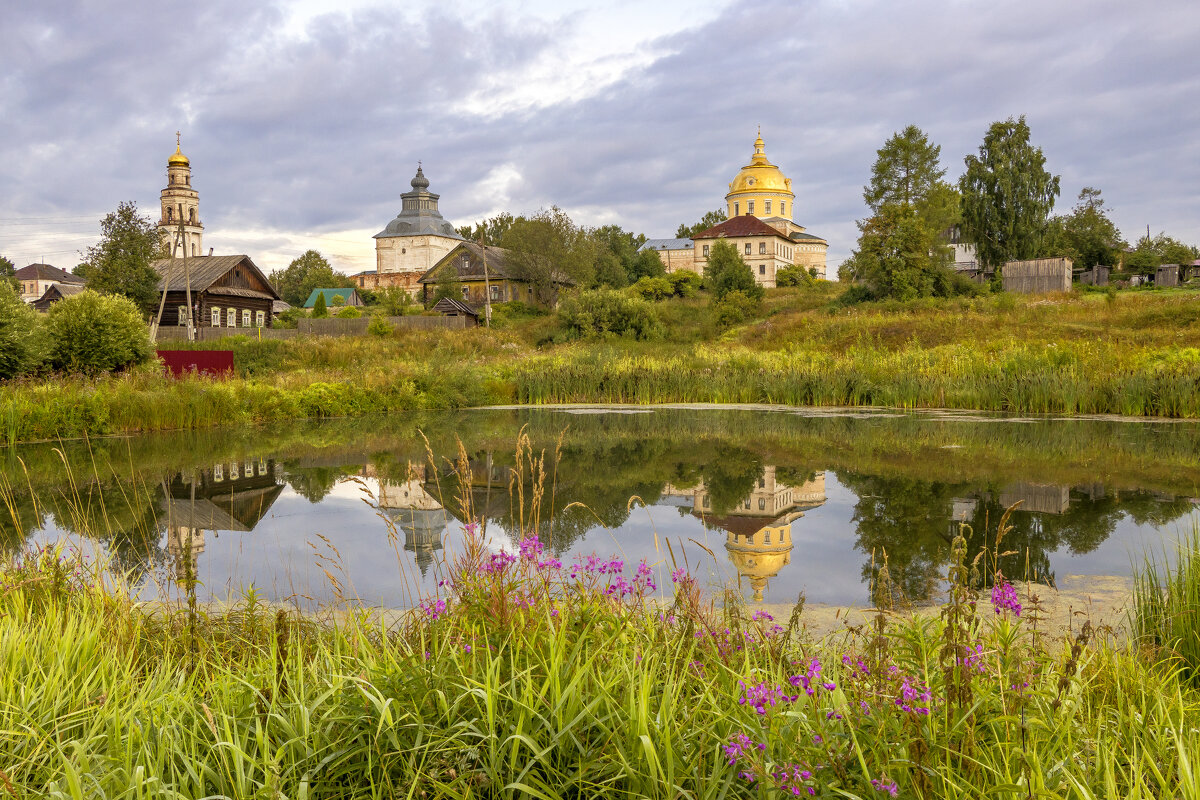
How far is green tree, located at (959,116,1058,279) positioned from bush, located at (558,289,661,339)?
20.5m

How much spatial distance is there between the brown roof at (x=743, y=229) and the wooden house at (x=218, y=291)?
3268 centimetres

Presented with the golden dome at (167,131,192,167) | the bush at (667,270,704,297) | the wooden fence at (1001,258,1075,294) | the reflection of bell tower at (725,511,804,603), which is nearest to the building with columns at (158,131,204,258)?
the golden dome at (167,131,192,167)

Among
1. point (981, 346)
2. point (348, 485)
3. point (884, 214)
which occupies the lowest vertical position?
point (348, 485)

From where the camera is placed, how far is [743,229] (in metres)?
61.4

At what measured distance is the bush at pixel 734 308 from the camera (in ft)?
118

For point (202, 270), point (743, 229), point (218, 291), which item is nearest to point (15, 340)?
point (218, 291)

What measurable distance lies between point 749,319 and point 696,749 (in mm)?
34986

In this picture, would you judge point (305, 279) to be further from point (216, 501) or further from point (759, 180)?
point (216, 501)

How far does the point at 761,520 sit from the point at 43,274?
95.9 meters

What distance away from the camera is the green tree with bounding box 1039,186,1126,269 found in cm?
4397

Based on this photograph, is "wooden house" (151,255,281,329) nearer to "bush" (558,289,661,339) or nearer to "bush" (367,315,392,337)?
"bush" (367,315,392,337)

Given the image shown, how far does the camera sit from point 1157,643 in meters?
3.49

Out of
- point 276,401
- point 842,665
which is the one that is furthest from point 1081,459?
point 276,401

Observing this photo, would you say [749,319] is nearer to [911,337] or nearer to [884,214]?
[884,214]
